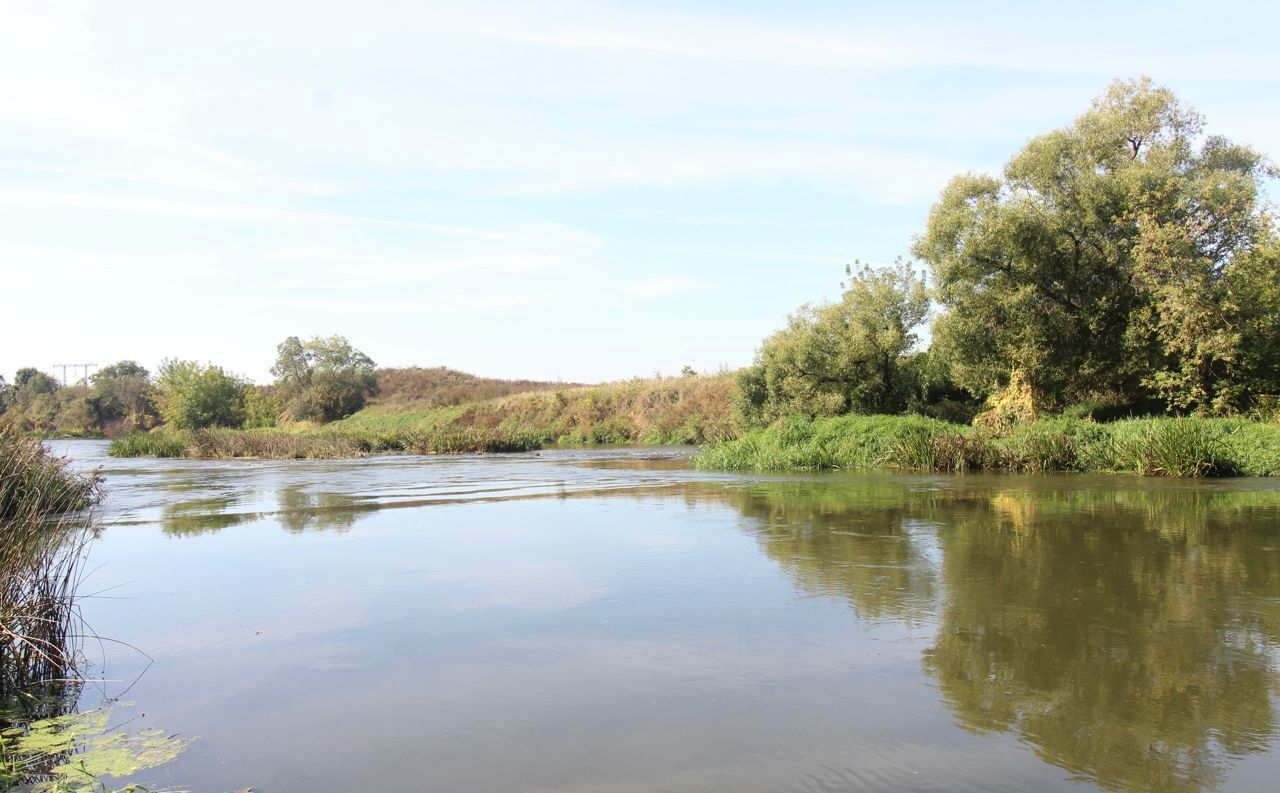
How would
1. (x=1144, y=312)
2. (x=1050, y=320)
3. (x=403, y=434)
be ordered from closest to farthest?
(x=1144, y=312) → (x=1050, y=320) → (x=403, y=434)

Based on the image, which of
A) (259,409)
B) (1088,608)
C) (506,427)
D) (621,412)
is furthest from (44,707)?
(259,409)

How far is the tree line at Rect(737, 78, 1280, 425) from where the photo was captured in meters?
23.6

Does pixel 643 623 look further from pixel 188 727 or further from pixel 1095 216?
pixel 1095 216

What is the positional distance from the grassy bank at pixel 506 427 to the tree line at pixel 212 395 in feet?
14.4

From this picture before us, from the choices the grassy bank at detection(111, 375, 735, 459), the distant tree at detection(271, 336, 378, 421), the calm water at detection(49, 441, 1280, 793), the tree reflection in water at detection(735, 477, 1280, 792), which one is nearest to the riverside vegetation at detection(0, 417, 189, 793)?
the calm water at detection(49, 441, 1280, 793)

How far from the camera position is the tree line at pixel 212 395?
64000 millimetres

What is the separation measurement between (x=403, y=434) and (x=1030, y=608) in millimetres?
40227

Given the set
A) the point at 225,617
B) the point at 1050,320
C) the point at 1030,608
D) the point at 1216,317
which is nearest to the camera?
the point at 1030,608

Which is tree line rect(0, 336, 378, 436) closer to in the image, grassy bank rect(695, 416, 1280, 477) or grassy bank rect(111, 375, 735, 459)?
grassy bank rect(111, 375, 735, 459)

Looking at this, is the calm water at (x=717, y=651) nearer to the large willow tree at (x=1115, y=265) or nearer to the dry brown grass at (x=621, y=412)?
the large willow tree at (x=1115, y=265)

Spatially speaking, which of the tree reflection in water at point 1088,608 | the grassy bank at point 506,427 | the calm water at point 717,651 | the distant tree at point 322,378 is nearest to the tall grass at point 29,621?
the calm water at point 717,651

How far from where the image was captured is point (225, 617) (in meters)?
8.52

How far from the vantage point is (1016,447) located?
22.3 metres

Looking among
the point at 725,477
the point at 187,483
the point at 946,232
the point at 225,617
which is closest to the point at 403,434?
the point at 187,483
